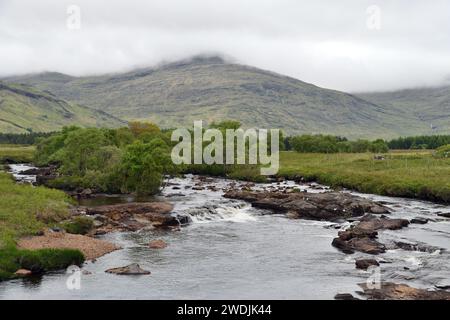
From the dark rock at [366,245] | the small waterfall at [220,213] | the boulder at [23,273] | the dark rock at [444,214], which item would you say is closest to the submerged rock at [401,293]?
the dark rock at [366,245]

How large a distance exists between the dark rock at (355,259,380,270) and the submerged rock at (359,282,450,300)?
6.89 metres

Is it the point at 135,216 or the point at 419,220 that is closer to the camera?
the point at 419,220

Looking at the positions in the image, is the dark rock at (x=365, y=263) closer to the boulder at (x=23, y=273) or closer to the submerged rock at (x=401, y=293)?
the submerged rock at (x=401, y=293)

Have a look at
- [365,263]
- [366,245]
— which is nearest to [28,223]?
[365,263]

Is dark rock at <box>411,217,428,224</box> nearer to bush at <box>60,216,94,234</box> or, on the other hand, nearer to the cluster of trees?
bush at <box>60,216,94,234</box>

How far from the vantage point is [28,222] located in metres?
59.1

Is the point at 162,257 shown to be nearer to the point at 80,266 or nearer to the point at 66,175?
the point at 80,266

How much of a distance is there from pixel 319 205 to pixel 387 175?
39.2 meters

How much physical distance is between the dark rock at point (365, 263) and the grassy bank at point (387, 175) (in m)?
48.0

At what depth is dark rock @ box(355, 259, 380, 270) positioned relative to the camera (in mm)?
47588

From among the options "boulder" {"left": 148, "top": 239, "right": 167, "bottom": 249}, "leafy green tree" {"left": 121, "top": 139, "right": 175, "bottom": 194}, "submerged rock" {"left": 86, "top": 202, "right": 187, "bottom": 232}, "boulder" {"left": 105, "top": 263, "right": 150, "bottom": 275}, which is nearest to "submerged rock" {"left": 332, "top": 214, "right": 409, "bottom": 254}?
"boulder" {"left": 148, "top": 239, "right": 167, "bottom": 249}

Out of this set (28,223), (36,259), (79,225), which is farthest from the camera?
(79,225)

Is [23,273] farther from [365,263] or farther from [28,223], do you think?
[365,263]
